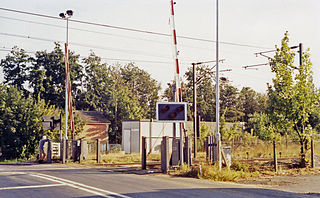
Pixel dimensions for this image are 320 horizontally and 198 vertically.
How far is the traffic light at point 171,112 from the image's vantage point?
16828 mm

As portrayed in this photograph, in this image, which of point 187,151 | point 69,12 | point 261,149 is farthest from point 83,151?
point 261,149

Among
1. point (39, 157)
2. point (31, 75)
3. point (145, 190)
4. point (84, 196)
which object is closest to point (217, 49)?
point (145, 190)

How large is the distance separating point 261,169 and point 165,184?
8.21 meters

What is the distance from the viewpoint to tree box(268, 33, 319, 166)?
67.3ft

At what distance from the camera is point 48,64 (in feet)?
178

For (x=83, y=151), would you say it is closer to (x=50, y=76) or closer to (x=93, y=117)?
(x=93, y=117)

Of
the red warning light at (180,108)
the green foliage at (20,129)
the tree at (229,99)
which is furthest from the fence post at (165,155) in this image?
the tree at (229,99)

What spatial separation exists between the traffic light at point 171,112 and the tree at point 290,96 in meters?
6.54

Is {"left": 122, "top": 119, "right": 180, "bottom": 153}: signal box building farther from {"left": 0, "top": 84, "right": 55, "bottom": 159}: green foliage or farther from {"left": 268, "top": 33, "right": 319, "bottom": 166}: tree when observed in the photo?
{"left": 268, "top": 33, "right": 319, "bottom": 166}: tree

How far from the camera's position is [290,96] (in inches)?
807

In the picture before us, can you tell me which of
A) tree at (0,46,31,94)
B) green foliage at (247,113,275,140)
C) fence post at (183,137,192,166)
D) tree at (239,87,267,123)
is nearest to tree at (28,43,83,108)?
tree at (0,46,31,94)

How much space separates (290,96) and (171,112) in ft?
24.1

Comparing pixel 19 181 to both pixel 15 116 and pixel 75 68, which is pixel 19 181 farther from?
pixel 75 68

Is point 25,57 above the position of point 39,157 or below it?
above
